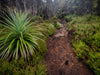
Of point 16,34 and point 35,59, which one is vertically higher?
point 16,34

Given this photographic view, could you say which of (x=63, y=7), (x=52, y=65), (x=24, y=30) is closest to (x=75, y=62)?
(x=52, y=65)

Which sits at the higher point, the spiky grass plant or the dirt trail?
the spiky grass plant

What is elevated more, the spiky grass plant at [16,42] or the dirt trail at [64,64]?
the spiky grass plant at [16,42]

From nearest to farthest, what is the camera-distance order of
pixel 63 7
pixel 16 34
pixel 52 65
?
pixel 16 34
pixel 52 65
pixel 63 7

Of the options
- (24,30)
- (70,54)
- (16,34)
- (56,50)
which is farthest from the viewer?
(56,50)

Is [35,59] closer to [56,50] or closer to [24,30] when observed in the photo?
[24,30]

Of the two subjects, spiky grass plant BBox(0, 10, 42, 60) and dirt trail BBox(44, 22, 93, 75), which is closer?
spiky grass plant BBox(0, 10, 42, 60)

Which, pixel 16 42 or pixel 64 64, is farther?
pixel 64 64

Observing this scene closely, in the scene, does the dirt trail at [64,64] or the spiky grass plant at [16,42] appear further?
the dirt trail at [64,64]

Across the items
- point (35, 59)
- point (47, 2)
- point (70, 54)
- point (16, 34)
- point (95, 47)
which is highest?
point (47, 2)

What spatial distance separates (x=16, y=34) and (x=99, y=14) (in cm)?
821

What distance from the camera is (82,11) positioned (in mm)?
10555

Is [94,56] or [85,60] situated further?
[85,60]

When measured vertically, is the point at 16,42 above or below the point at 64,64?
above
